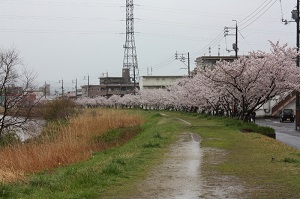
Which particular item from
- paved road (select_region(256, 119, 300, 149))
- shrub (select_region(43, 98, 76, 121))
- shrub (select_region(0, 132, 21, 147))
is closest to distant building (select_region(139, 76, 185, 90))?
shrub (select_region(43, 98, 76, 121))

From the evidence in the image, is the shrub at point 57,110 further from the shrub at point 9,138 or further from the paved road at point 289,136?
the paved road at point 289,136

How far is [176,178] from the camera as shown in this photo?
10594mm

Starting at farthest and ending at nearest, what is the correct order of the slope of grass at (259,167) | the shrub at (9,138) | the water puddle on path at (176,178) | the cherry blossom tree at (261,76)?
the shrub at (9,138) → the cherry blossom tree at (261,76) → the slope of grass at (259,167) → the water puddle on path at (176,178)

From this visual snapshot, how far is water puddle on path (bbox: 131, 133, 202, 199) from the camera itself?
873 cm

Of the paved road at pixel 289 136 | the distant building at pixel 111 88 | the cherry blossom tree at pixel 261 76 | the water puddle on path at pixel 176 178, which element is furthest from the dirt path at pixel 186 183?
the distant building at pixel 111 88

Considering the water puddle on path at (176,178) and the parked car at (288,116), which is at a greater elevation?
the water puddle on path at (176,178)

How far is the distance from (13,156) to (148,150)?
6.37 m

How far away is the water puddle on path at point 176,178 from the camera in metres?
8.73

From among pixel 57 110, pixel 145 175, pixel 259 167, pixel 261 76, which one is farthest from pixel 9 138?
pixel 57 110

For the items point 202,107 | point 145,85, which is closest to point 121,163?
point 202,107

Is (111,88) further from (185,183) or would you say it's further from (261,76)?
(185,183)

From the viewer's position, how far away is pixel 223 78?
29609 millimetres

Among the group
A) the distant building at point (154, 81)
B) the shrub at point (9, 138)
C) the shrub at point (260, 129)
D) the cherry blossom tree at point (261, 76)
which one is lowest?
the shrub at point (9, 138)

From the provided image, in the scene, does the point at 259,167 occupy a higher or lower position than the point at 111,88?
lower
